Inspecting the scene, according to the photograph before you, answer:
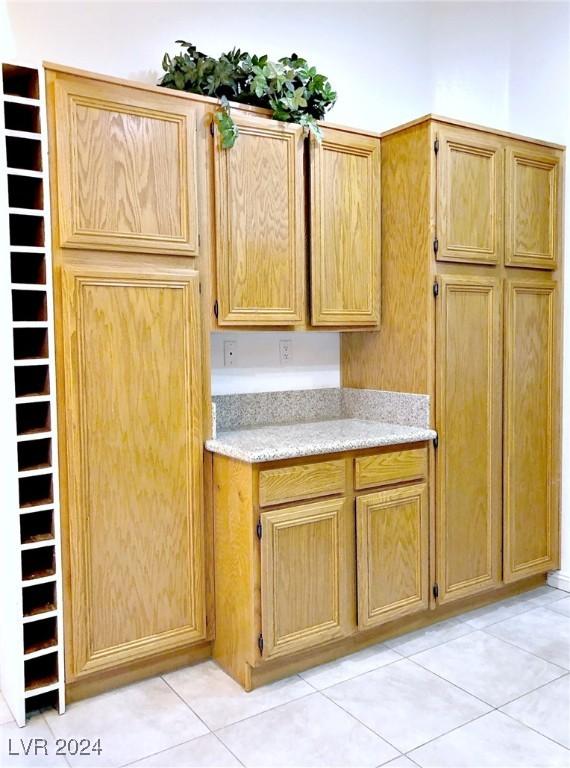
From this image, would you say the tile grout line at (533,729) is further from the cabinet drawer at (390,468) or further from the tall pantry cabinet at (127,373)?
the tall pantry cabinet at (127,373)

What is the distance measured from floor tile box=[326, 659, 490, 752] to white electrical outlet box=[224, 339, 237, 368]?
1412 millimetres

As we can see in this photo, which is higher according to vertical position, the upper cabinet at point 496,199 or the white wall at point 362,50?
the white wall at point 362,50

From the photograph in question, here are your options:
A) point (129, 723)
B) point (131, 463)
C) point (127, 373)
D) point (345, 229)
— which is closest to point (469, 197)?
point (345, 229)

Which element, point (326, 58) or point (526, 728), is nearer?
point (526, 728)

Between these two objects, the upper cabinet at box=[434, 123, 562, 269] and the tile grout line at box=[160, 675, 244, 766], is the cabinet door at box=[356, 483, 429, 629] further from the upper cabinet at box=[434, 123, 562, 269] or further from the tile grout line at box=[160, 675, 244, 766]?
the upper cabinet at box=[434, 123, 562, 269]

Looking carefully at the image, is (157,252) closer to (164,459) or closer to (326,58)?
(164,459)

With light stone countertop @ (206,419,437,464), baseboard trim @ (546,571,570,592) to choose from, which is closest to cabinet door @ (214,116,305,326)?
light stone countertop @ (206,419,437,464)

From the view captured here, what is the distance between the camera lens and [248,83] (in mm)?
2650

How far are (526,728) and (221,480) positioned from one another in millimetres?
1353

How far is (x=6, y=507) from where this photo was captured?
2.27 meters

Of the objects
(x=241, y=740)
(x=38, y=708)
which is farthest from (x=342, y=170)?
(x=38, y=708)

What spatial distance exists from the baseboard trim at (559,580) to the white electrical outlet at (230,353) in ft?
6.57

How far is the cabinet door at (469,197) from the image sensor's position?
2842 millimetres

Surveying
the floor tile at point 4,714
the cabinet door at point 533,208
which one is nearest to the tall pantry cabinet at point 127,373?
the floor tile at point 4,714
